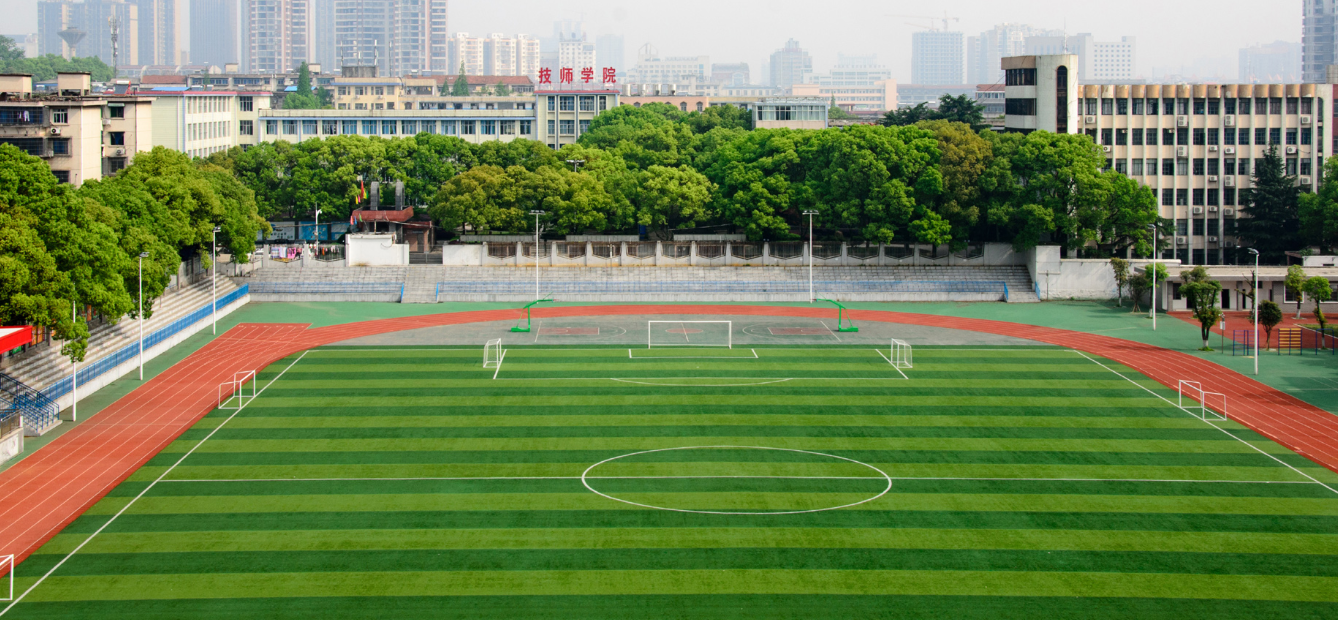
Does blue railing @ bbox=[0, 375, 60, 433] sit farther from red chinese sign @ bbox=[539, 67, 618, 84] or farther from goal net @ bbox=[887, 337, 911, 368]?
red chinese sign @ bbox=[539, 67, 618, 84]

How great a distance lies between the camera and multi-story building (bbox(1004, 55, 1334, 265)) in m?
92.9

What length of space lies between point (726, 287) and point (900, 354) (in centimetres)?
2199

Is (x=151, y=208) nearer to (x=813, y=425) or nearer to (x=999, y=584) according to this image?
(x=813, y=425)

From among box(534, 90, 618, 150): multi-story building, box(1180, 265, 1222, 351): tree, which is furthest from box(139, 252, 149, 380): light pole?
box(534, 90, 618, 150): multi-story building

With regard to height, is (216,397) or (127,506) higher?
(216,397)

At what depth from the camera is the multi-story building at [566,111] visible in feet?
429

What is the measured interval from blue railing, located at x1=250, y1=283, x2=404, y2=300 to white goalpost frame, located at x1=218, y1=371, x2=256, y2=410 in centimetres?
2338

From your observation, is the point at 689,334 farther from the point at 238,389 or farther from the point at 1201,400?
the point at 1201,400

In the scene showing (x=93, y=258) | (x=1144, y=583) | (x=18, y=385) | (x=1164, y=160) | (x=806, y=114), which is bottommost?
(x=1144, y=583)

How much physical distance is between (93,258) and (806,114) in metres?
85.4

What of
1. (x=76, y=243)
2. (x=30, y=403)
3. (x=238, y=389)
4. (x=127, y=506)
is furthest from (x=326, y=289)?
(x=127, y=506)

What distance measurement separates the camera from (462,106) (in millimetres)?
164125

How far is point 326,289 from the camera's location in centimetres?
7475

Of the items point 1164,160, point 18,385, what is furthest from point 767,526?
point 1164,160
